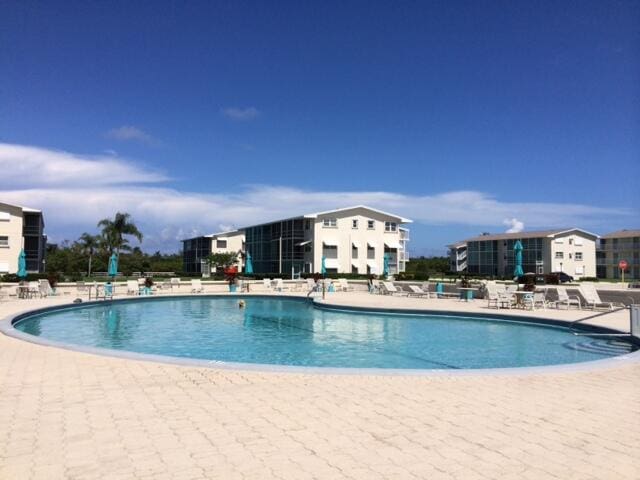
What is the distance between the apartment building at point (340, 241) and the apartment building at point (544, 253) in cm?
1814

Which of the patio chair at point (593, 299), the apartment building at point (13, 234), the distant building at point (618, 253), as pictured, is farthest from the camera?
the distant building at point (618, 253)

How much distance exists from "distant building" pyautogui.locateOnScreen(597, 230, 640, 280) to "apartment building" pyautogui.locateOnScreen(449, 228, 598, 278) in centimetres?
988

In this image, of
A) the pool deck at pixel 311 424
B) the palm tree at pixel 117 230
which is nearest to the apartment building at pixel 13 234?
the palm tree at pixel 117 230

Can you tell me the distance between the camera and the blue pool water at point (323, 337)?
11.0m

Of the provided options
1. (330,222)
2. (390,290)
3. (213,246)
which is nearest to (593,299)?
(390,290)

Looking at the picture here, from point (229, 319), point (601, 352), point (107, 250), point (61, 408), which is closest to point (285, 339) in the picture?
point (229, 319)

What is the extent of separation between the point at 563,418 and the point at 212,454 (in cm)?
365

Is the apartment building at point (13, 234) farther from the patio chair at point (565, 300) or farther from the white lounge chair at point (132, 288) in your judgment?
the patio chair at point (565, 300)

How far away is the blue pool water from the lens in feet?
35.9

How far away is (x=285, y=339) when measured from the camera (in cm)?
1383

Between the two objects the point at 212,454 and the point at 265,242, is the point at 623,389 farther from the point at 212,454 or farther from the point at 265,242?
the point at 265,242

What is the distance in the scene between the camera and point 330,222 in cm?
4853

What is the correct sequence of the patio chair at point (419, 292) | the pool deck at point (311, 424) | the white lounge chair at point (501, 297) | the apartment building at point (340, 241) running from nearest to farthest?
the pool deck at point (311, 424), the white lounge chair at point (501, 297), the patio chair at point (419, 292), the apartment building at point (340, 241)

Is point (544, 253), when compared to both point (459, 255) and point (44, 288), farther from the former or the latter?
point (44, 288)
